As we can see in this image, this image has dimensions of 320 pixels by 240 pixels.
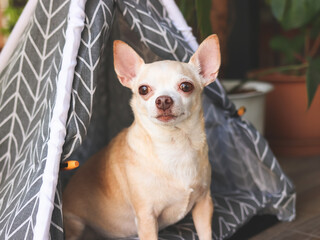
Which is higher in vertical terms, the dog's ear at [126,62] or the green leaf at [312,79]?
the dog's ear at [126,62]

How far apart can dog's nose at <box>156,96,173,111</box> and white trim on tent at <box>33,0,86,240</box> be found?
281 millimetres

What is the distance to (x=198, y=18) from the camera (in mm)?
1586

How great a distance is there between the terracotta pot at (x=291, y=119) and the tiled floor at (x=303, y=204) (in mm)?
112

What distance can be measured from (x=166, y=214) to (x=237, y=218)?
39cm

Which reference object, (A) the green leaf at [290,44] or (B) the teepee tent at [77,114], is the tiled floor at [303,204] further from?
(A) the green leaf at [290,44]

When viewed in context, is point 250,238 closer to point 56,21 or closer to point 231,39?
point 56,21

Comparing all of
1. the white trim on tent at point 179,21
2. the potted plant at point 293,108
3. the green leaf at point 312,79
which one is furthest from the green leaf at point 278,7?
the white trim on tent at point 179,21

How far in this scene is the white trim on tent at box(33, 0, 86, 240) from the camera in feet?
3.73

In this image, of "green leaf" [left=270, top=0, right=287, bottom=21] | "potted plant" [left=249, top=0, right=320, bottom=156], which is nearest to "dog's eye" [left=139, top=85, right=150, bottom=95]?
"green leaf" [left=270, top=0, right=287, bottom=21]

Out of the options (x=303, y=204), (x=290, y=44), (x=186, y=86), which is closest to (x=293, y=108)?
(x=290, y=44)

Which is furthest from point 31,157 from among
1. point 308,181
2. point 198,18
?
point 308,181

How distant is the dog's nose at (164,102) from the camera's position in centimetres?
113

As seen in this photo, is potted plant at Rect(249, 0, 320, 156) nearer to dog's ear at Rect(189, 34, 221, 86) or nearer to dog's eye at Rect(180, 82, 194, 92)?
dog's ear at Rect(189, 34, 221, 86)

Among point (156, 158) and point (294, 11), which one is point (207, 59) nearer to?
point (156, 158)
